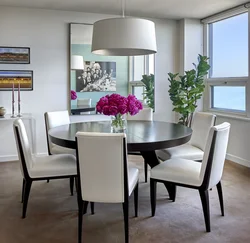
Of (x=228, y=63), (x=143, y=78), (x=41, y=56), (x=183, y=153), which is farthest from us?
(x=143, y=78)

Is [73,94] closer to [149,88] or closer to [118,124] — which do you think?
[149,88]

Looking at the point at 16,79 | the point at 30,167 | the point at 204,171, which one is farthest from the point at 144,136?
the point at 16,79

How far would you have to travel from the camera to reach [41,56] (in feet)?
16.3

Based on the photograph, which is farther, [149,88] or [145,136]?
[149,88]

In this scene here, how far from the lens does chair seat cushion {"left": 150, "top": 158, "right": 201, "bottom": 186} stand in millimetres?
2598

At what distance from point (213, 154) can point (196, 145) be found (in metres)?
1.22

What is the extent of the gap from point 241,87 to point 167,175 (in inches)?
107

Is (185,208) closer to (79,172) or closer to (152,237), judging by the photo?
(152,237)

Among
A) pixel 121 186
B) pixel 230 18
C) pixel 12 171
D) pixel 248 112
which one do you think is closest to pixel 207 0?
pixel 230 18

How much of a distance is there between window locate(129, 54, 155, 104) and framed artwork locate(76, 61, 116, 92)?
1.10ft

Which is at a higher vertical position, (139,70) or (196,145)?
(139,70)

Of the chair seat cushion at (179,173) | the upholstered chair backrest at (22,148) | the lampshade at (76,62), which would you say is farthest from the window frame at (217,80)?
the upholstered chair backrest at (22,148)

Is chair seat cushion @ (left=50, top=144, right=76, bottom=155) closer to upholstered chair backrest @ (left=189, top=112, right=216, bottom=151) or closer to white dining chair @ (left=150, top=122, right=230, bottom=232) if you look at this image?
white dining chair @ (left=150, top=122, right=230, bottom=232)

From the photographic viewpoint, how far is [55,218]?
283cm
